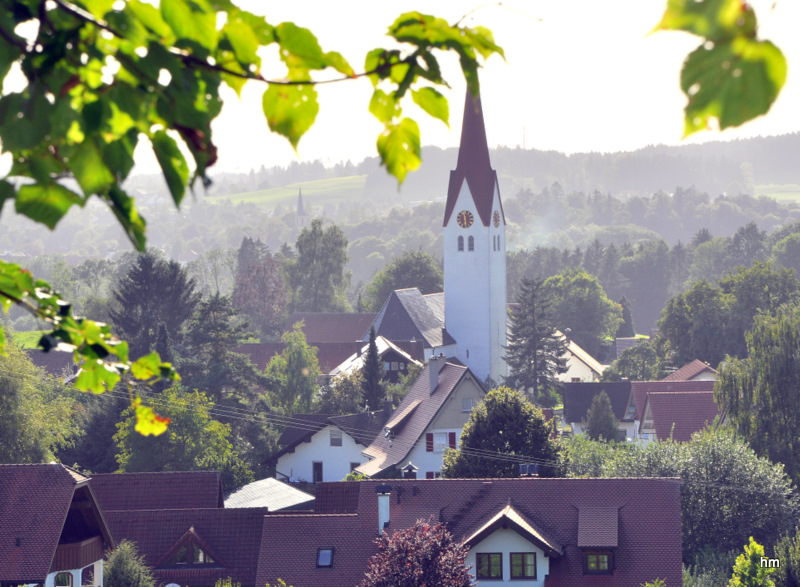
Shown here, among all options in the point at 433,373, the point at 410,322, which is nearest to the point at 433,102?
the point at 433,373

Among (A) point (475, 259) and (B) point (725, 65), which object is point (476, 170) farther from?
(B) point (725, 65)

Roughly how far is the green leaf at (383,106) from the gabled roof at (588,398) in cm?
5258

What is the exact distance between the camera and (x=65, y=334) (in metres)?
2.81

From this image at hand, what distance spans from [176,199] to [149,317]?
52.5 metres

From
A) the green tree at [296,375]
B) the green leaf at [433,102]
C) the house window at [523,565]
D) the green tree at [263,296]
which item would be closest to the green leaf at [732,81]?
the green leaf at [433,102]

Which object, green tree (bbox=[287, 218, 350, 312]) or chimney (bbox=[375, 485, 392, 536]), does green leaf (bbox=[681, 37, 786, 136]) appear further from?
green tree (bbox=[287, 218, 350, 312])

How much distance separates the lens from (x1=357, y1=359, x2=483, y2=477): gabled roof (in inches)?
1455

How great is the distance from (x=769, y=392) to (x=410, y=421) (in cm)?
1408

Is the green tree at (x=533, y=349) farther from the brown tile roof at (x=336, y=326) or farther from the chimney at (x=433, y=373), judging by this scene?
the chimney at (x=433, y=373)

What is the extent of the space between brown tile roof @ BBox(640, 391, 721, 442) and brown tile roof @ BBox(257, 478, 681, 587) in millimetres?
18982

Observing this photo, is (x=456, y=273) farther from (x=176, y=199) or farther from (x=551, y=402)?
(x=176, y=199)

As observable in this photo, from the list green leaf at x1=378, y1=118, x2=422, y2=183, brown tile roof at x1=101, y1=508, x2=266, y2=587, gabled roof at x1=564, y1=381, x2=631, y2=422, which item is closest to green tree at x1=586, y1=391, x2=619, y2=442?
gabled roof at x1=564, y1=381, x2=631, y2=422

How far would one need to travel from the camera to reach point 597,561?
72.6 feet

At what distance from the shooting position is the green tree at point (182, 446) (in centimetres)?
3519
